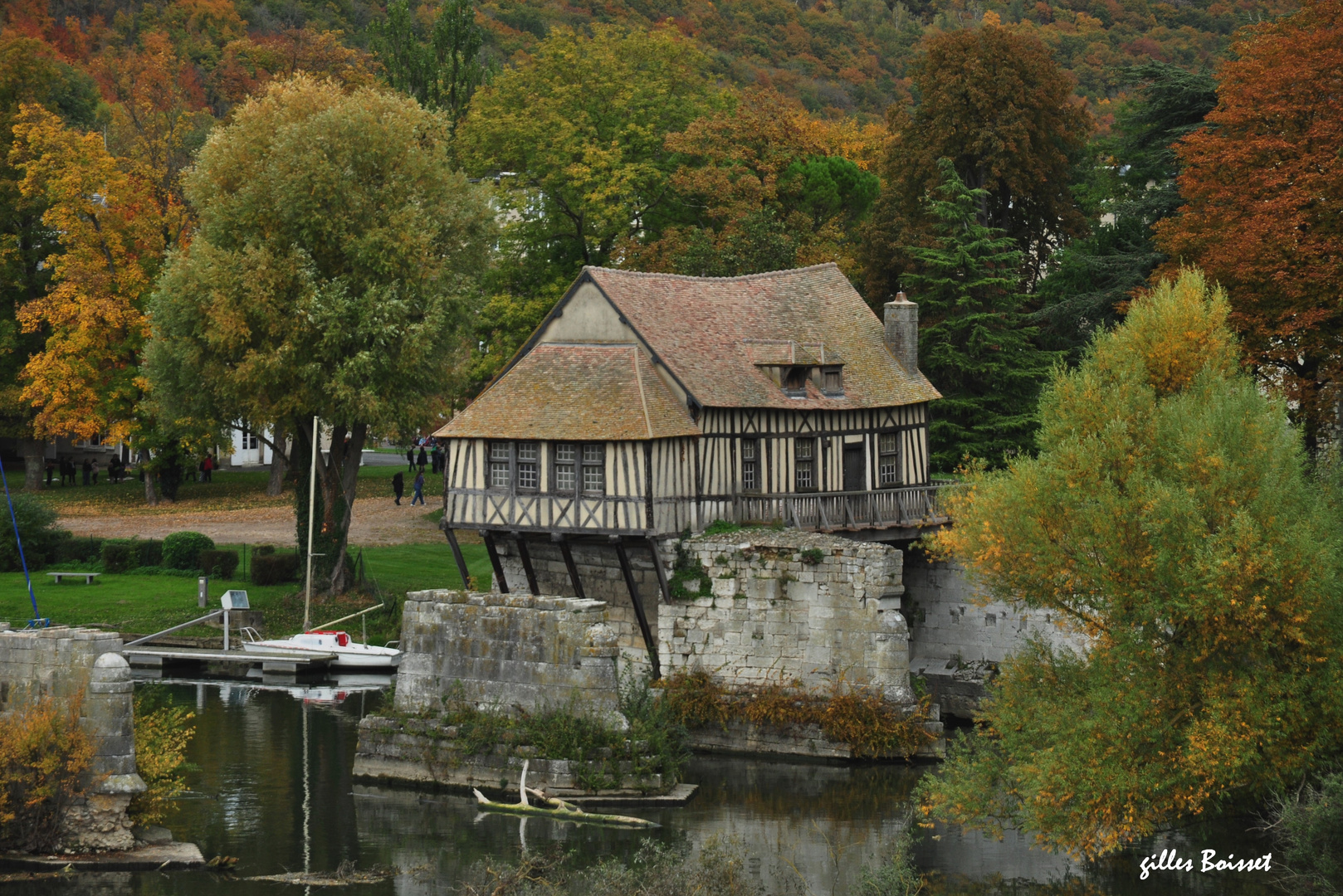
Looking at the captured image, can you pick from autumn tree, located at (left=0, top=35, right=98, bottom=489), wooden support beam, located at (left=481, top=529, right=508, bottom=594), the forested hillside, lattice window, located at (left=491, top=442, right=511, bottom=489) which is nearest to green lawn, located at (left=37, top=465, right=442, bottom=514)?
autumn tree, located at (left=0, top=35, right=98, bottom=489)

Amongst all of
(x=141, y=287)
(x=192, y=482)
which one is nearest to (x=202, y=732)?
(x=141, y=287)

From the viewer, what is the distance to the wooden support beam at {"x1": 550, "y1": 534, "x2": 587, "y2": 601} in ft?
97.2

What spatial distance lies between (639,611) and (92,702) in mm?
11683

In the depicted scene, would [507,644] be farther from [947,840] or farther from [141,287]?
[141,287]

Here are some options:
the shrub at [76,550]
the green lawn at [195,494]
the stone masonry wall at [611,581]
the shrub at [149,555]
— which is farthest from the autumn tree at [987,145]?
the shrub at [76,550]

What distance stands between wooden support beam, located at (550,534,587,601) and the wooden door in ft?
20.9

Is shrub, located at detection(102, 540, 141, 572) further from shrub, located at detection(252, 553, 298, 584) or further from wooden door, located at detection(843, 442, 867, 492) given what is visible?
wooden door, located at detection(843, 442, 867, 492)

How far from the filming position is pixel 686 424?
98.0 feet

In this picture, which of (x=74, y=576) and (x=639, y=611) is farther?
(x=74, y=576)

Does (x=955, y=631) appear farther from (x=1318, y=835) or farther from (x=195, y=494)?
(x=195, y=494)

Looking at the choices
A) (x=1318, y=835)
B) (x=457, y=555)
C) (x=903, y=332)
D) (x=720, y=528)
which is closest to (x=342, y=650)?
(x=457, y=555)

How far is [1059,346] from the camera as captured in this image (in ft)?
135

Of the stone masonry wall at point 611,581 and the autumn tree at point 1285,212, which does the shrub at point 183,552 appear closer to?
the stone masonry wall at point 611,581

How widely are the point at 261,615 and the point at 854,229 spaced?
2237 centimetres
